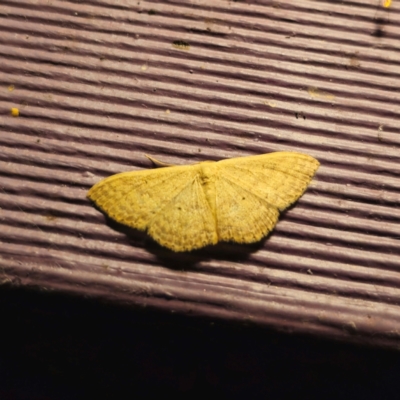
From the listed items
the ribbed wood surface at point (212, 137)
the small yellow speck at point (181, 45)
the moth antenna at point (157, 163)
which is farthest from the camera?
the small yellow speck at point (181, 45)

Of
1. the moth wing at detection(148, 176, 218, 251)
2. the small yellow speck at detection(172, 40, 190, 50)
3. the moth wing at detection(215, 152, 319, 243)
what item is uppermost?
the small yellow speck at detection(172, 40, 190, 50)

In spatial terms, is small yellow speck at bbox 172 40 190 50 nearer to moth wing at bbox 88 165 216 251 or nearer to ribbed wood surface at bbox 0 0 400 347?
ribbed wood surface at bbox 0 0 400 347

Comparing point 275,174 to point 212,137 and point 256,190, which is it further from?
point 212,137

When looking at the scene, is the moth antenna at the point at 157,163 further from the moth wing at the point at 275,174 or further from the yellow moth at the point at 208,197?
the moth wing at the point at 275,174

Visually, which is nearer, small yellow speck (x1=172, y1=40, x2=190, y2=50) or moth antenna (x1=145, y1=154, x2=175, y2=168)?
moth antenna (x1=145, y1=154, x2=175, y2=168)

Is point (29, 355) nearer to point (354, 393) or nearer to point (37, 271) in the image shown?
point (37, 271)

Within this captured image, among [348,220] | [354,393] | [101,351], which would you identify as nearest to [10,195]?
[101,351]

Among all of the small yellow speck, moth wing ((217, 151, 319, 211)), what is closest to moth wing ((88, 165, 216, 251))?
moth wing ((217, 151, 319, 211))

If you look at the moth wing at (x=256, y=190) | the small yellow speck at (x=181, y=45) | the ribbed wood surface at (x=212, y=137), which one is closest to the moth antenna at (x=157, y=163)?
the ribbed wood surface at (x=212, y=137)
